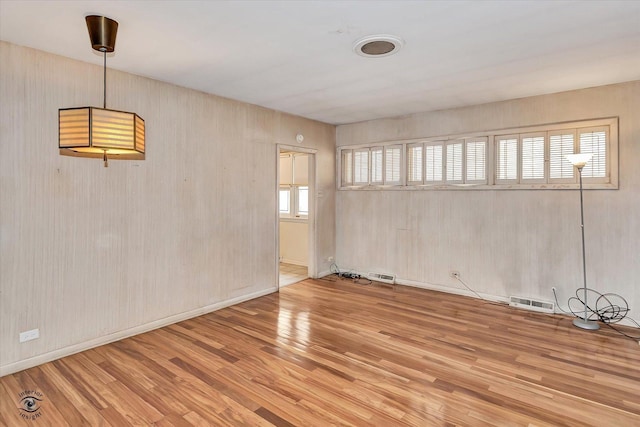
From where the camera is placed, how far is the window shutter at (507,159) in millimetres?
4574

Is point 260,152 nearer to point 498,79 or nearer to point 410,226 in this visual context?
point 410,226

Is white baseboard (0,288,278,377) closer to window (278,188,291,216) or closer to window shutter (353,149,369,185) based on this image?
window shutter (353,149,369,185)

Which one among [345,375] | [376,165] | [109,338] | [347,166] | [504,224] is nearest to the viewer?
[345,375]

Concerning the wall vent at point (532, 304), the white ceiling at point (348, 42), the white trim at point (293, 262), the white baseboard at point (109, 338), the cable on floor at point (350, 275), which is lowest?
the white baseboard at point (109, 338)

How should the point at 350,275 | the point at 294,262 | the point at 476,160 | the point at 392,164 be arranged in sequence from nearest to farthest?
the point at 476,160, the point at 392,164, the point at 350,275, the point at 294,262

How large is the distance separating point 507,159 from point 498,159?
0.11m

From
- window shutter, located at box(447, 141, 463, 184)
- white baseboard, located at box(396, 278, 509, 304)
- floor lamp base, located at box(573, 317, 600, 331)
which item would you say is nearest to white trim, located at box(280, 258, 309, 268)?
white baseboard, located at box(396, 278, 509, 304)

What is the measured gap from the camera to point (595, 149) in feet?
13.3

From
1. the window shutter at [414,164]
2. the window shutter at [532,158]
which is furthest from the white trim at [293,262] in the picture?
the window shutter at [532,158]

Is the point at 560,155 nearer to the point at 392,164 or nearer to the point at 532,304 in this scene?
the point at 532,304

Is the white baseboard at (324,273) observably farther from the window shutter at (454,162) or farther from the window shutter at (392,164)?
the window shutter at (454,162)

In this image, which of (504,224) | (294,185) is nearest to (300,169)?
(294,185)

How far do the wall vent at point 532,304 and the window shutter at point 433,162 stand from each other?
1.92 metres

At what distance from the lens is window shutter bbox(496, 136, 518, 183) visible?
4.57m
